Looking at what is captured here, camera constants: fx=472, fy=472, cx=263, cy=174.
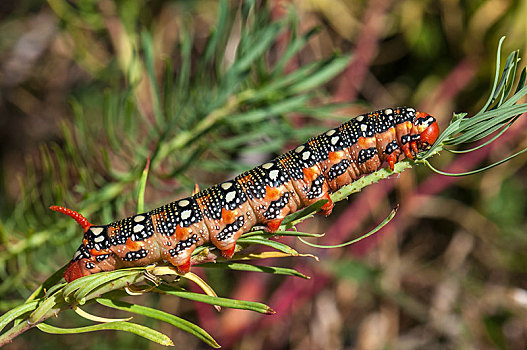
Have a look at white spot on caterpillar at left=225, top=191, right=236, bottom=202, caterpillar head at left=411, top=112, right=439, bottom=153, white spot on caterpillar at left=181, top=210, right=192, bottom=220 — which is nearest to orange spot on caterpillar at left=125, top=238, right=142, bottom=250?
white spot on caterpillar at left=181, top=210, right=192, bottom=220

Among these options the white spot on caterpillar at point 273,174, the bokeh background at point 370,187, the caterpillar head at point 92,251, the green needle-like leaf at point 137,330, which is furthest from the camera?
the bokeh background at point 370,187

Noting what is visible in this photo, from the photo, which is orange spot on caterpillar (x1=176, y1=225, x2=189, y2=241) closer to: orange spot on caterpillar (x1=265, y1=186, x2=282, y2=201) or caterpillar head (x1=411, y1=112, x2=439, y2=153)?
orange spot on caterpillar (x1=265, y1=186, x2=282, y2=201)

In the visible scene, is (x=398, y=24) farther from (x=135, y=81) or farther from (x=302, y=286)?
(x=135, y=81)

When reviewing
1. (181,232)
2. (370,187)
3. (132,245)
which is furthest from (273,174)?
(370,187)

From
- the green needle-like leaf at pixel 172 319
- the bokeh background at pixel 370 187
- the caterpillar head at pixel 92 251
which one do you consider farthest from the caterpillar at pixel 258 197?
the bokeh background at pixel 370 187

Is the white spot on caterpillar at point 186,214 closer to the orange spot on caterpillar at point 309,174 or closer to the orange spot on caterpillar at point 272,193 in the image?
the orange spot on caterpillar at point 272,193

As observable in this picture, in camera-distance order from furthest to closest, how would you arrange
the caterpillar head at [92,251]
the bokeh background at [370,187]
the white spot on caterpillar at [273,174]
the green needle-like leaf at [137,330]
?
the bokeh background at [370,187]
the white spot on caterpillar at [273,174]
the caterpillar head at [92,251]
the green needle-like leaf at [137,330]

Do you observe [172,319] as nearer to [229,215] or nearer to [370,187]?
[229,215]
